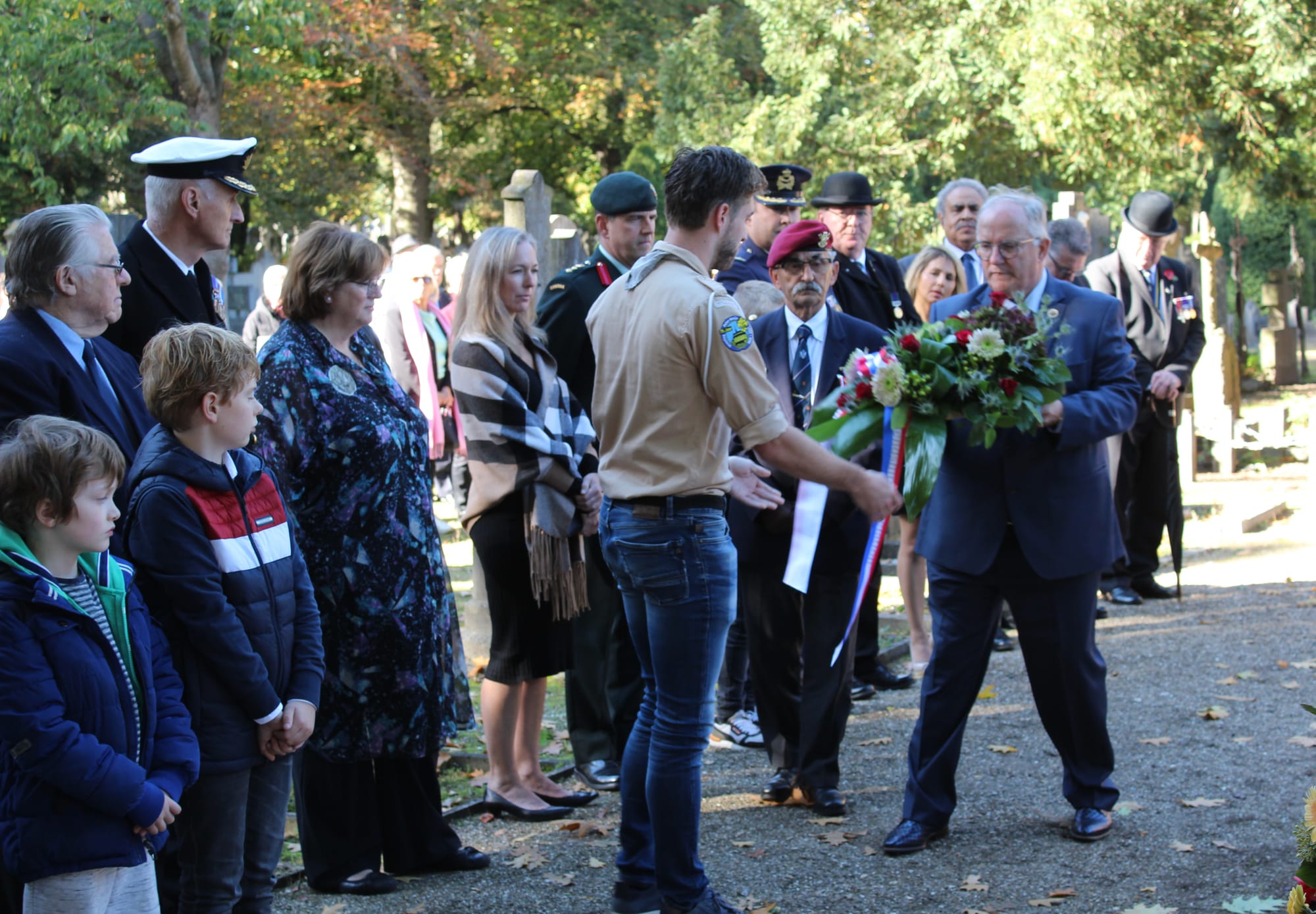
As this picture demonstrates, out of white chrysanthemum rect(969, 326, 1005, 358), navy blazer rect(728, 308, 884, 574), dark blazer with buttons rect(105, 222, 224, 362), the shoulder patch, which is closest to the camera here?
the shoulder patch

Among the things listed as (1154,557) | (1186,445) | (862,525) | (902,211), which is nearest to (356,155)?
(902,211)

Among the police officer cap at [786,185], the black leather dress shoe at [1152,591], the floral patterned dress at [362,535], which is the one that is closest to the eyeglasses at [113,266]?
the floral patterned dress at [362,535]

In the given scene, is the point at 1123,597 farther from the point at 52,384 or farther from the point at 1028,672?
the point at 52,384

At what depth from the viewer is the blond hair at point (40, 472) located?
9.37 ft

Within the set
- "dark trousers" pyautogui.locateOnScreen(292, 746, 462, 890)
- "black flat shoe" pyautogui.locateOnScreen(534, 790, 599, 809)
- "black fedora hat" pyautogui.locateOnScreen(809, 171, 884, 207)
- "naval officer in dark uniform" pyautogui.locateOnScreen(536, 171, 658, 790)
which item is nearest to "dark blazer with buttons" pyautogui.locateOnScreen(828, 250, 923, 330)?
"black fedora hat" pyautogui.locateOnScreen(809, 171, 884, 207)

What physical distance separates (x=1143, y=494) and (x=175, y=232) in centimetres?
698

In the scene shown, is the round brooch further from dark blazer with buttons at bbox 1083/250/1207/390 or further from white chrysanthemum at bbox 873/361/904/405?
dark blazer with buttons at bbox 1083/250/1207/390

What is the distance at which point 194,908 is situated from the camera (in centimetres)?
329

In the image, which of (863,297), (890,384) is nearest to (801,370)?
(890,384)

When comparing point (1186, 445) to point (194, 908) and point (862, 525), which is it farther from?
point (194, 908)

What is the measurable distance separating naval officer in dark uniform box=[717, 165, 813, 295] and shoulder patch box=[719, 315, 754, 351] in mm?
2544

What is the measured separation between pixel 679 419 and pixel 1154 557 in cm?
618

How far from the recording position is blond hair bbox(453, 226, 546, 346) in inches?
198

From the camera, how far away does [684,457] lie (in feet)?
12.7
